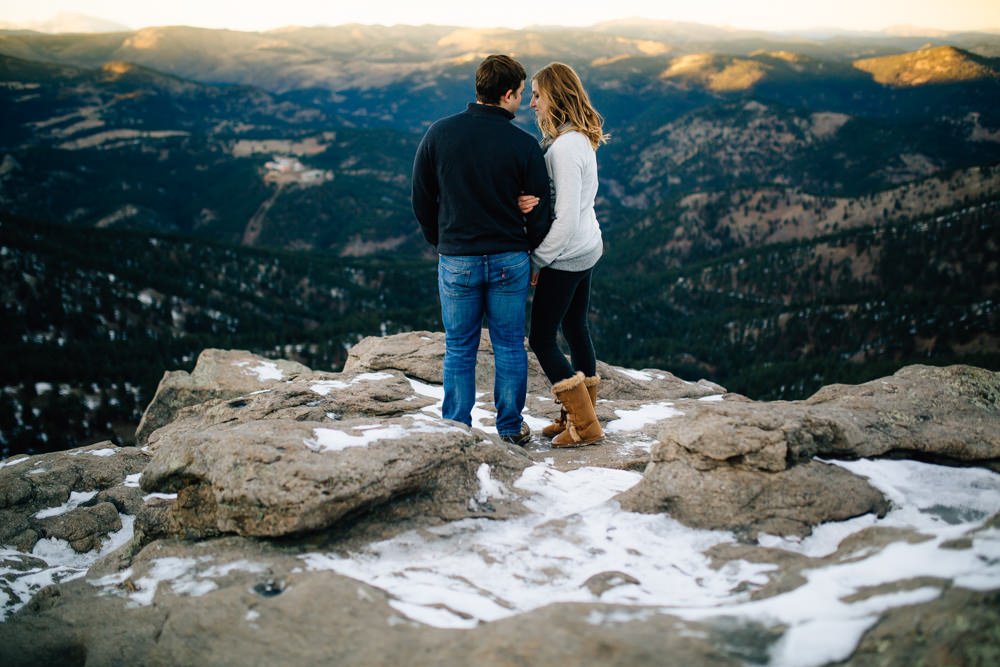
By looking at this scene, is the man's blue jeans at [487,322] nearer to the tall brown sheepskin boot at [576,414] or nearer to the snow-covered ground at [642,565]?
the tall brown sheepskin boot at [576,414]

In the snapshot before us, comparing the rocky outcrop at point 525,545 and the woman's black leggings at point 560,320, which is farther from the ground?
the woman's black leggings at point 560,320

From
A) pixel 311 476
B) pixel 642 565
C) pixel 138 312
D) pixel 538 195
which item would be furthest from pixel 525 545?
pixel 138 312

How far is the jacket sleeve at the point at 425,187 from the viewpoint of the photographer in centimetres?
550

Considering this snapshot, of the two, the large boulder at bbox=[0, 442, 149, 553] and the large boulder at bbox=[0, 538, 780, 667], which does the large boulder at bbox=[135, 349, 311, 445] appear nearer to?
the large boulder at bbox=[0, 442, 149, 553]

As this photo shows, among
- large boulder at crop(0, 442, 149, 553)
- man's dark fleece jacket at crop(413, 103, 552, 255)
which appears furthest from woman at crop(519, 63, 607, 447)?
large boulder at crop(0, 442, 149, 553)

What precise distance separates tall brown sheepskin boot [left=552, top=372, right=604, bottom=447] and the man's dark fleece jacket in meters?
1.83

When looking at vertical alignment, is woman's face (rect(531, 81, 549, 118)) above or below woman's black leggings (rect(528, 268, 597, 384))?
above

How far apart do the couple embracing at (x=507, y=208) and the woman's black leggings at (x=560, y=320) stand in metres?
0.01

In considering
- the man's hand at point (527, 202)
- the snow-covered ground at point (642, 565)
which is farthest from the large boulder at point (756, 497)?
the man's hand at point (527, 202)

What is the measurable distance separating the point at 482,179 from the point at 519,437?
10.4 feet

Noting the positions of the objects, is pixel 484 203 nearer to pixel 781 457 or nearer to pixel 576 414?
pixel 576 414

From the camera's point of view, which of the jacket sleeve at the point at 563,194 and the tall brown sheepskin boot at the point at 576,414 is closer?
the jacket sleeve at the point at 563,194

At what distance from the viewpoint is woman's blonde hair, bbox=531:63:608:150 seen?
5539 millimetres

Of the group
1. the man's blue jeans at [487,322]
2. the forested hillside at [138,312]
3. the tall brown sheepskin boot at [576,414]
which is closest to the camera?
the man's blue jeans at [487,322]
